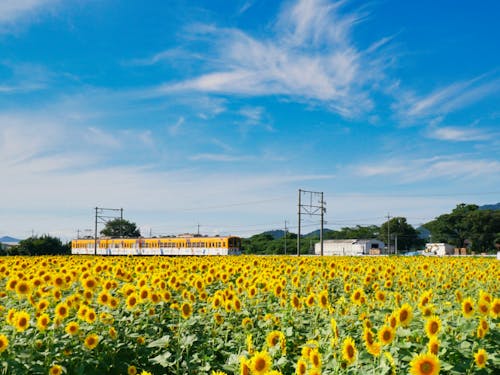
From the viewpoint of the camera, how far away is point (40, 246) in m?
47.0

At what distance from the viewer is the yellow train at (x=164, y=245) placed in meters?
44.4

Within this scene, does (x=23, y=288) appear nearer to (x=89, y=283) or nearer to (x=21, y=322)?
(x=89, y=283)

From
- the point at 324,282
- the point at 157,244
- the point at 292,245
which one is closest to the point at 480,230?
the point at 292,245

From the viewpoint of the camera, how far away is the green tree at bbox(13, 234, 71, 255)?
144 feet

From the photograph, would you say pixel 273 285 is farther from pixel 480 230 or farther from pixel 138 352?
pixel 480 230

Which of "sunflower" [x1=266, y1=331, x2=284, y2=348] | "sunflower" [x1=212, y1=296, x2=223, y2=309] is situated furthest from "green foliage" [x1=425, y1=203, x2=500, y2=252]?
"sunflower" [x1=266, y1=331, x2=284, y2=348]

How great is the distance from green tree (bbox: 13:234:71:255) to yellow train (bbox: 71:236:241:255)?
2996 mm

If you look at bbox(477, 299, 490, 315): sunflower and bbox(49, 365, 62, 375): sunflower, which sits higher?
bbox(477, 299, 490, 315): sunflower

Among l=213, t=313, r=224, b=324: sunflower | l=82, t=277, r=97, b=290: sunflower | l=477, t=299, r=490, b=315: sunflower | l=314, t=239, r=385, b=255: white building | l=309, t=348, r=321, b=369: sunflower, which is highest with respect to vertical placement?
l=82, t=277, r=97, b=290: sunflower

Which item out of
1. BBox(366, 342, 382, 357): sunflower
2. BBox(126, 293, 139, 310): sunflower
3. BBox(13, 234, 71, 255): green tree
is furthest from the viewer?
BBox(13, 234, 71, 255): green tree

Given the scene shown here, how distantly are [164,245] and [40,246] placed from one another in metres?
11.7

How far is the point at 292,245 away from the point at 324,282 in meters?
76.7

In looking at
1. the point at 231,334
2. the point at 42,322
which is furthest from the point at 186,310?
the point at 42,322

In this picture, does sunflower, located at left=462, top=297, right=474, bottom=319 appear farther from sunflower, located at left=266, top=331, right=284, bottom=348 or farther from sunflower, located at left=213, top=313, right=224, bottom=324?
sunflower, located at left=213, top=313, right=224, bottom=324
